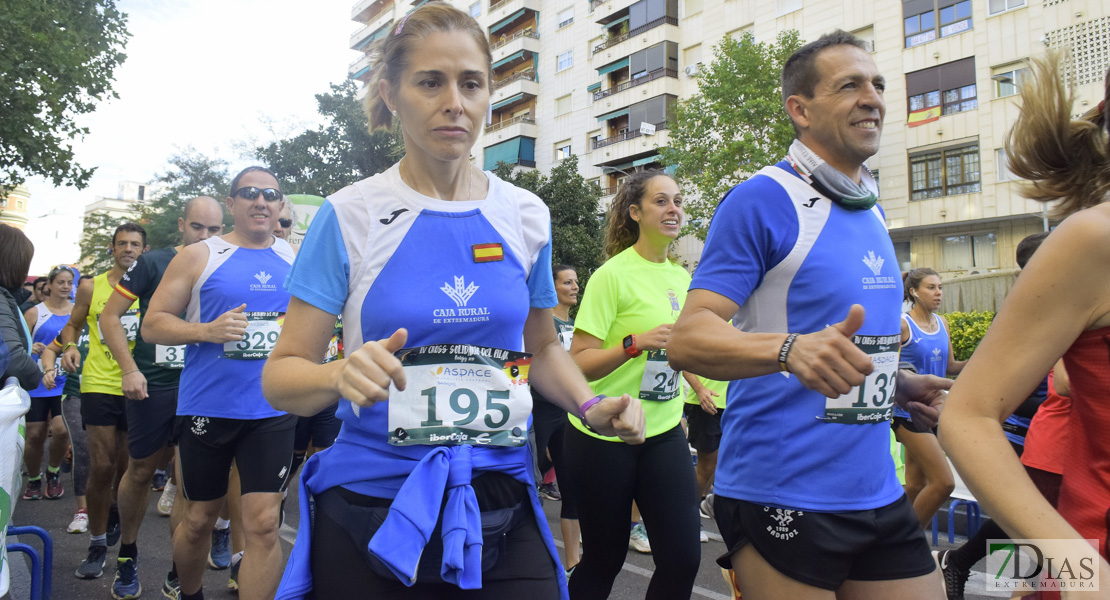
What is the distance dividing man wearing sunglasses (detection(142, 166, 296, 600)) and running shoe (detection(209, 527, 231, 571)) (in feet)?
4.92

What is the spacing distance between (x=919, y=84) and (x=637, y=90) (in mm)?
13475

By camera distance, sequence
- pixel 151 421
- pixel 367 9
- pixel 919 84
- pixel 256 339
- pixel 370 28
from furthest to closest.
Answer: pixel 367 9
pixel 370 28
pixel 919 84
pixel 151 421
pixel 256 339

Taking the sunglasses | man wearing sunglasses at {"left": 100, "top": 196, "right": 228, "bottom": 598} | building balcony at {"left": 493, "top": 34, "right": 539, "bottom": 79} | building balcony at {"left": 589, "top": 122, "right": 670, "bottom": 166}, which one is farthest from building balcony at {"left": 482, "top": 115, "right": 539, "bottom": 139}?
the sunglasses

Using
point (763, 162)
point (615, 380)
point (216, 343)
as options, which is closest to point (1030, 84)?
point (615, 380)

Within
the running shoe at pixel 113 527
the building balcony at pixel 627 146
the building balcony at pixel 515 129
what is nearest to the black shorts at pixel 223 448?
the running shoe at pixel 113 527

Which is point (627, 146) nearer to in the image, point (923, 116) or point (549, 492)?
point (923, 116)

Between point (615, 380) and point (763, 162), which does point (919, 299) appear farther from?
point (763, 162)

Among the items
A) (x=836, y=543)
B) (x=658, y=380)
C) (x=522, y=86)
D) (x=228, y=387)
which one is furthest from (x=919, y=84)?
(x=836, y=543)

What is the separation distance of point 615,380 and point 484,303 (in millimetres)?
2345

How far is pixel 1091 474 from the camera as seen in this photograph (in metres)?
1.61

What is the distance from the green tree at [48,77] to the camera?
14.4 m

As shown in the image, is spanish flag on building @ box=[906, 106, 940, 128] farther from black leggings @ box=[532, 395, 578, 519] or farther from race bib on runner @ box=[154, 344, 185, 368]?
race bib on runner @ box=[154, 344, 185, 368]

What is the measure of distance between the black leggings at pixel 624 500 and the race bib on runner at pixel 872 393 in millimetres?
1391

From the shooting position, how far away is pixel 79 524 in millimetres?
6395
